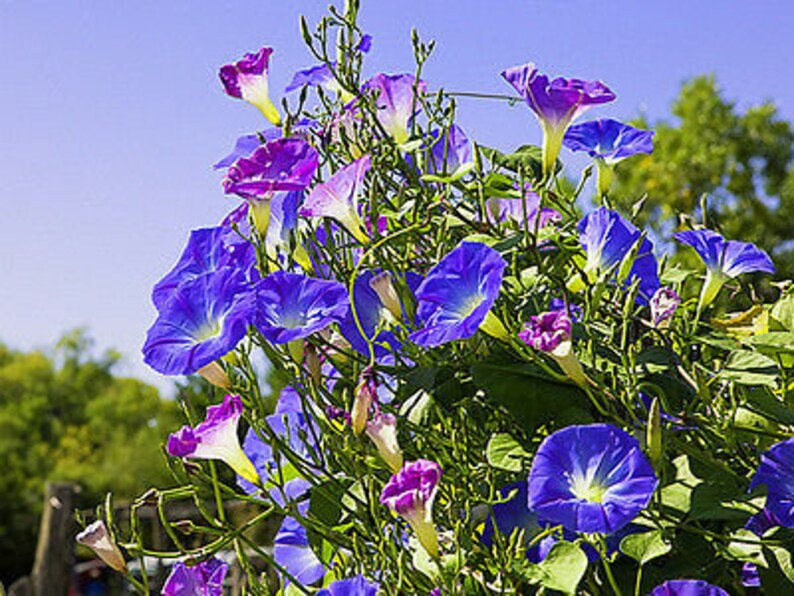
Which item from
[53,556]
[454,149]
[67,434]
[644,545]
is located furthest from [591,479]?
[67,434]

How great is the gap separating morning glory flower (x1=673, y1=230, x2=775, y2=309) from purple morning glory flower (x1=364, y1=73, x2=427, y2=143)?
0.27m

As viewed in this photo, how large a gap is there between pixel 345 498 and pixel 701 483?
11.3 inches

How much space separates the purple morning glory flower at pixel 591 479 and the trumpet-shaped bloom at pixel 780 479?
0.30 feet

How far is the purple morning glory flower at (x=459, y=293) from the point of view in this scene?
2.48 ft

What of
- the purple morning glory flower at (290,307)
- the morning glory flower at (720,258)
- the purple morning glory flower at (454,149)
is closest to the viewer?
the purple morning glory flower at (290,307)

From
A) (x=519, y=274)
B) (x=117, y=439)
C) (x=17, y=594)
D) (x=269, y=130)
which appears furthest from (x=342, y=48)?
(x=117, y=439)

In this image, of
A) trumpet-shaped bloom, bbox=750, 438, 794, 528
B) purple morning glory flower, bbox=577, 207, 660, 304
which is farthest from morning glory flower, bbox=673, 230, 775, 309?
trumpet-shaped bloom, bbox=750, 438, 794, 528

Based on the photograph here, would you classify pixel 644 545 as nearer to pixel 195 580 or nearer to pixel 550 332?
pixel 550 332

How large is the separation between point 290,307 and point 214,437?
114mm

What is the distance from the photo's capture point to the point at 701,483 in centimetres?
77

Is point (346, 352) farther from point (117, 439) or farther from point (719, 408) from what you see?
point (117, 439)

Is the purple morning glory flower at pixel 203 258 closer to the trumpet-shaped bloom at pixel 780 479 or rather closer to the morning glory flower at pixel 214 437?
the morning glory flower at pixel 214 437

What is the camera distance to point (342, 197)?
35.5 inches

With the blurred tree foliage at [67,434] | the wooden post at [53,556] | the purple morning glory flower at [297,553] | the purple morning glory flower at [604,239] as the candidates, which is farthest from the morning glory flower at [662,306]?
the blurred tree foliage at [67,434]
